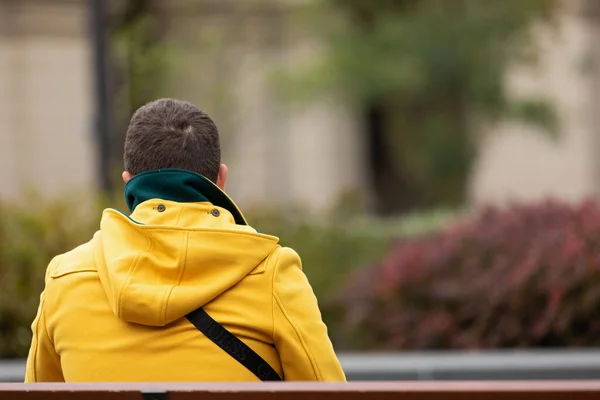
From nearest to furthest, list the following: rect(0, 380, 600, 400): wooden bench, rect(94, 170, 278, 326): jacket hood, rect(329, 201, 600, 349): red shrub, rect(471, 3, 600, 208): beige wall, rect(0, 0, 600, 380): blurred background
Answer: rect(0, 380, 600, 400): wooden bench < rect(94, 170, 278, 326): jacket hood < rect(329, 201, 600, 349): red shrub < rect(0, 0, 600, 380): blurred background < rect(471, 3, 600, 208): beige wall

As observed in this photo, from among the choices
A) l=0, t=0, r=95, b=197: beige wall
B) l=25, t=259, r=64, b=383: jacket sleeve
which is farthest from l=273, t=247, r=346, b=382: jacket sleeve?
l=0, t=0, r=95, b=197: beige wall

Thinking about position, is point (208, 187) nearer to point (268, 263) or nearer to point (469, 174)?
point (268, 263)

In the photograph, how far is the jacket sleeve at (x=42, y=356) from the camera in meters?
2.67

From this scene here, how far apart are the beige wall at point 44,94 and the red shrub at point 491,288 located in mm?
18762

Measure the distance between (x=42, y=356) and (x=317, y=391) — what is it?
932 millimetres

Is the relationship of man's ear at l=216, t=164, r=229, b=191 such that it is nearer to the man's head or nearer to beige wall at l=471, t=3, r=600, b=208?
the man's head

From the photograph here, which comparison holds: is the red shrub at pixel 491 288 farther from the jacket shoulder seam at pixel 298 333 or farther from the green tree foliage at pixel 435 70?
the green tree foliage at pixel 435 70

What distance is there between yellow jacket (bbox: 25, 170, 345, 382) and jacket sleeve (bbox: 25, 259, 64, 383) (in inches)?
2.2

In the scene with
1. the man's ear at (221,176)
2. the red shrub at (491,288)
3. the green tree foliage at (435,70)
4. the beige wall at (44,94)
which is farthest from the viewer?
the beige wall at (44,94)

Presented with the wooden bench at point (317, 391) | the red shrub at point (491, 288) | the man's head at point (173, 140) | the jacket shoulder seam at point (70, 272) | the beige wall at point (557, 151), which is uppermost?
the man's head at point (173, 140)

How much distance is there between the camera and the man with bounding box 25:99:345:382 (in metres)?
2.47

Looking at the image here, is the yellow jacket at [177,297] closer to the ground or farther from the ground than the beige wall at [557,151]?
farther from the ground

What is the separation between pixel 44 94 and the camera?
2516 centimetres

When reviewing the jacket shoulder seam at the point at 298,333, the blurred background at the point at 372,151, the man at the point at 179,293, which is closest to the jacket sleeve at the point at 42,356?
the man at the point at 179,293
